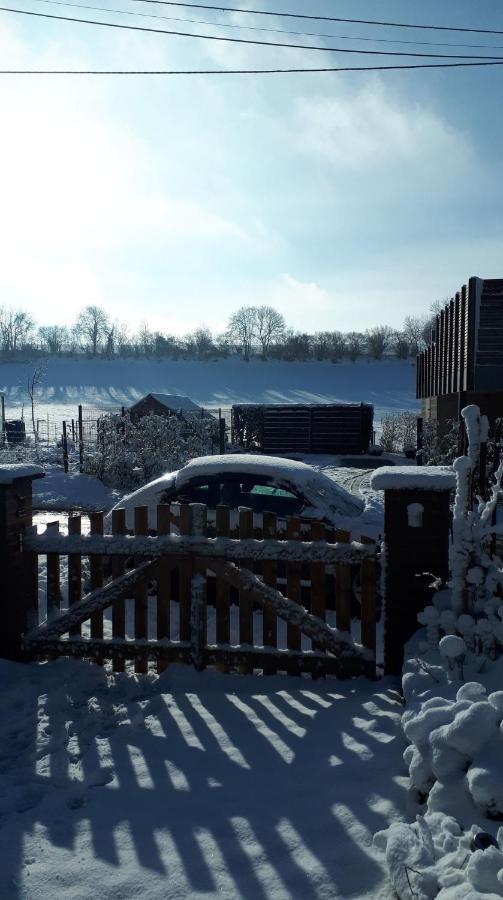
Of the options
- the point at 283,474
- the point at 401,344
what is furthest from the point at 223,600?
the point at 401,344

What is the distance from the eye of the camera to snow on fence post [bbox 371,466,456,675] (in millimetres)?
4414

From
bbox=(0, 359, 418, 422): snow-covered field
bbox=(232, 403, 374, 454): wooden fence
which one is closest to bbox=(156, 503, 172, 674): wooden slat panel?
bbox=(232, 403, 374, 454): wooden fence

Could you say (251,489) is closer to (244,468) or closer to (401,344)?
(244,468)

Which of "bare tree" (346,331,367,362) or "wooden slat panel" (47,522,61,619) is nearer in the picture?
"wooden slat panel" (47,522,61,619)

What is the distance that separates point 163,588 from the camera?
15.6ft

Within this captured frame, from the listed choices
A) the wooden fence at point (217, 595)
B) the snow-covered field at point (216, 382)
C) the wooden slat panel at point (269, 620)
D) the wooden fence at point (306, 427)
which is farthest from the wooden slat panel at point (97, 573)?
the snow-covered field at point (216, 382)

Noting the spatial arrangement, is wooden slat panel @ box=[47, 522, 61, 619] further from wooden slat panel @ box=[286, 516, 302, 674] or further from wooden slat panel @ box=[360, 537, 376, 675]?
wooden slat panel @ box=[360, 537, 376, 675]

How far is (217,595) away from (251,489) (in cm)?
269

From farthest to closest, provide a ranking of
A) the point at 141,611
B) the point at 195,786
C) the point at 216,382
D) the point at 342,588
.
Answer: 1. the point at 216,382
2. the point at 141,611
3. the point at 342,588
4. the point at 195,786

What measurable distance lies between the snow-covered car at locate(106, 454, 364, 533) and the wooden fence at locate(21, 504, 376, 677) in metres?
2.12

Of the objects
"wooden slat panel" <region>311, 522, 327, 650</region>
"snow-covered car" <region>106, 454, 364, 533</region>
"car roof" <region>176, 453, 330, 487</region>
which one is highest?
"car roof" <region>176, 453, 330, 487</region>

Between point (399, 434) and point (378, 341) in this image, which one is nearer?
point (399, 434)

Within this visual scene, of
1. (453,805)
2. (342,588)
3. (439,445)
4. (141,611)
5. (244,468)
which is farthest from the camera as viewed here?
(439,445)

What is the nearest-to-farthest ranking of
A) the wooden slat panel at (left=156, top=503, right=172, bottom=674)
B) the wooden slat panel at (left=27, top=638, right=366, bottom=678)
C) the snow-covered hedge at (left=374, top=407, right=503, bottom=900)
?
the snow-covered hedge at (left=374, top=407, right=503, bottom=900) → the wooden slat panel at (left=27, top=638, right=366, bottom=678) → the wooden slat panel at (left=156, top=503, right=172, bottom=674)
